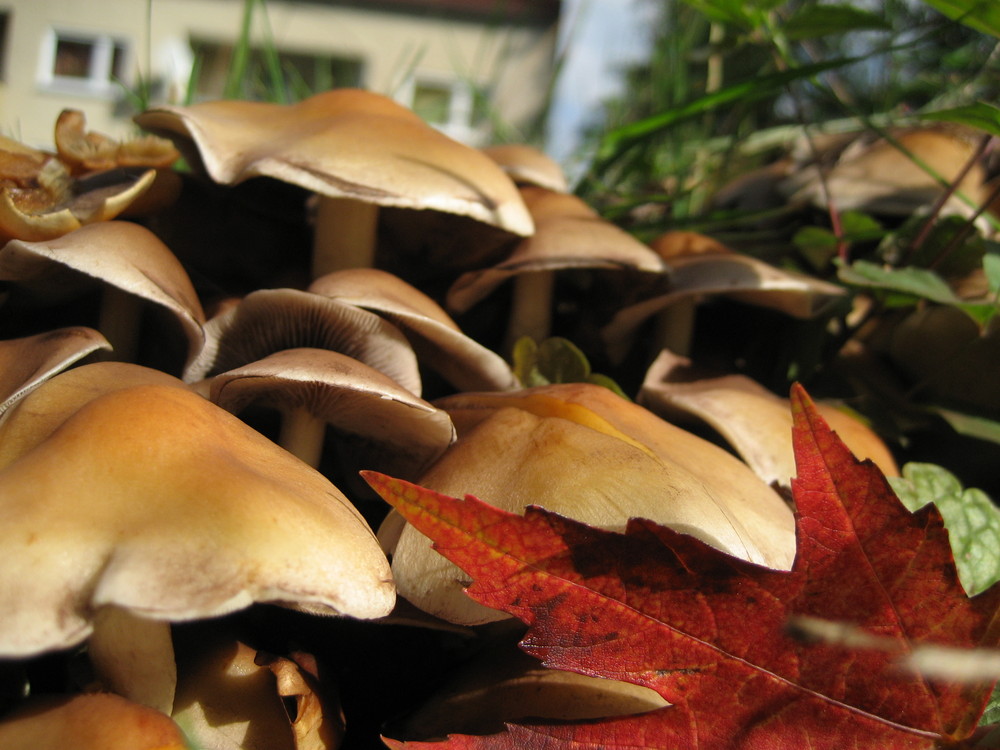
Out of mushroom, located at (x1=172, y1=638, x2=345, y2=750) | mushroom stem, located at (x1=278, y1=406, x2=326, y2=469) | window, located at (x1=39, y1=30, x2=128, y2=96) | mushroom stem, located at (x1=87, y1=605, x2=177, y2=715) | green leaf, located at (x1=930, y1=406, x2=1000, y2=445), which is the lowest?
window, located at (x1=39, y1=30, x2=128, y2=96)

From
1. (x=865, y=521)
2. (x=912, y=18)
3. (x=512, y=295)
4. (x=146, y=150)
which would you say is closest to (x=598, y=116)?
(x=912, y=18)

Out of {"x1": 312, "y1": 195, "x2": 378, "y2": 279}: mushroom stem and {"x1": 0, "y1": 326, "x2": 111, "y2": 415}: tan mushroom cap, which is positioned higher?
{"x1": 312, "y1": 195, "x2": 378, "y2": 279}: mushroom stem

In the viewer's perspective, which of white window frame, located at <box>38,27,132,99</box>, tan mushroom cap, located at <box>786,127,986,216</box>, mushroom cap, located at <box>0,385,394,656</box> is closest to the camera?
mushroom cap, located at <box>0,385,394,656</box>

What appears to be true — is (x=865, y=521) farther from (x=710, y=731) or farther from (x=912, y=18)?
(x=912, y=18)

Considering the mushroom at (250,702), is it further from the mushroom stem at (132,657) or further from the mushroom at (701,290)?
the mushroom at (701,290)

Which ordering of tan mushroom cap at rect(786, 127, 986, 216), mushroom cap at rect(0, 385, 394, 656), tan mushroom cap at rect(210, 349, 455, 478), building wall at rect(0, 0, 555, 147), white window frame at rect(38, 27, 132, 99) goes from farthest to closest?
white window frame at rect(38, 27, 132, 99) → building wall at rect(0, 0, 555, 147) → tan mushroom cap at rect(786, 127, 986, 216) → tan mushroom cap at rect(210, 349, 455, 478) → mushroom cap at rect(0, 385, 394, 656)

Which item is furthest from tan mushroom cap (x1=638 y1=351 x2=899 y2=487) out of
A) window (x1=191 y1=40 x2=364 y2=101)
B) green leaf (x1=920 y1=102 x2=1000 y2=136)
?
window (x1=191 y1=40 x2=364 y2=101)

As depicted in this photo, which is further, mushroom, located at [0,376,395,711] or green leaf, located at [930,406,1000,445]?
green leaf, located at [930,406,1000,445]

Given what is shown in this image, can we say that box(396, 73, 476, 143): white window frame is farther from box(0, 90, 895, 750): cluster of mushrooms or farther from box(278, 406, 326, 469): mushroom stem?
box(278, 406, 326, 469): mushroom stem
